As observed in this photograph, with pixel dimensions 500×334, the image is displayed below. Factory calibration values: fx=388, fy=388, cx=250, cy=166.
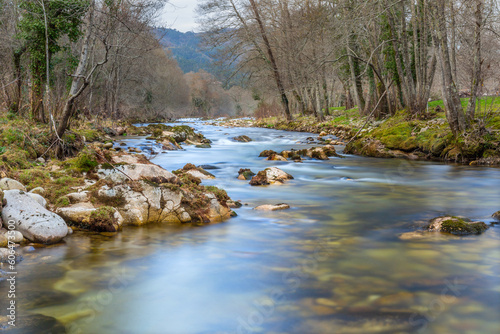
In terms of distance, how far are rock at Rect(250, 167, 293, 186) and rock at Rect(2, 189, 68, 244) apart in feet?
15.4

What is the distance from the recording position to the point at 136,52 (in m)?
37.4

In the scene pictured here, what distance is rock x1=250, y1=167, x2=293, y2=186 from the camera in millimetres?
8791

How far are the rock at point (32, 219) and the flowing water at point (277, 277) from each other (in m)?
0.23

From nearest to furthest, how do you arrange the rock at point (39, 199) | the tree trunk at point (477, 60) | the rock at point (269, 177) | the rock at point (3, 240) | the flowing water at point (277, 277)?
1. the flowing water at point (277, 277)
2. the rock at point (3, 240)
3. the rock at point (39, 199)
4. the rock at point (269, 177)
5. the tree trunk at point (477, 60)

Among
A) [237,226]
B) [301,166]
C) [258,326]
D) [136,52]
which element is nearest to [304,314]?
[258,326]

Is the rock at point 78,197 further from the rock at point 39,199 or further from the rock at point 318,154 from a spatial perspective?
the rock at point 318,154

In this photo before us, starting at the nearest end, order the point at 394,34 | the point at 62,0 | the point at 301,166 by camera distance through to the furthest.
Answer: the point at 301,166 → the point at 62,0 → the point at 394,34

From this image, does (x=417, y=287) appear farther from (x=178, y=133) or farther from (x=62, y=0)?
(x=178, y=133)

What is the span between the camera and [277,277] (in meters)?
3.93

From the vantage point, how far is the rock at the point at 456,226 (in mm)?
5133

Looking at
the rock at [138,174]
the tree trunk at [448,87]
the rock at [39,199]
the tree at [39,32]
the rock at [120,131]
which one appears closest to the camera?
the rock at [39,199]

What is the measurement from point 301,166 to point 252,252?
298 inches

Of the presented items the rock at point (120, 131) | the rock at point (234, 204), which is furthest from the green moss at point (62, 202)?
the rock at point (120, 131)

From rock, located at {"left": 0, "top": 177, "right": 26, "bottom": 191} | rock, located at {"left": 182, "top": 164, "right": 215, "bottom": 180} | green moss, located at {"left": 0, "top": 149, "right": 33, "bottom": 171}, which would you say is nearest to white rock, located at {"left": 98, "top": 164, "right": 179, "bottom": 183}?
rock, located at {"left": 0, "top": 177, "right": 26, "bottom": 191}
